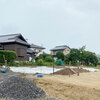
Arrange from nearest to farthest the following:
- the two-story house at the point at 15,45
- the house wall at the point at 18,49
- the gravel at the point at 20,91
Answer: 1. the gravel at the point at 20,91
2. the two-story house at the point at 15,45
3. the house wall at the point at 18,49

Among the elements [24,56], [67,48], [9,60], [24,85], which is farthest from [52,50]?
[24,85]

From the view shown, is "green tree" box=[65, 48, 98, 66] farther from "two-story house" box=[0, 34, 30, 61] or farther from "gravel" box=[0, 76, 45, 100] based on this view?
"gravel" box=[0, 76, 45, 100]

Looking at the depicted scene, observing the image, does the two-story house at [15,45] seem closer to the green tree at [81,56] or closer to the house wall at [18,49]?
the house wall at [18,49]

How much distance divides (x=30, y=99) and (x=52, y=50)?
31.7 meters

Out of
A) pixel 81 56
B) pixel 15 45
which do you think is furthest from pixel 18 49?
pixel 81 56

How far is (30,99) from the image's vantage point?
378 centimetres

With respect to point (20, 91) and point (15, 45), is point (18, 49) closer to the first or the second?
point (15, 45)

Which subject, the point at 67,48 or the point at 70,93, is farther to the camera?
the point at 67,48

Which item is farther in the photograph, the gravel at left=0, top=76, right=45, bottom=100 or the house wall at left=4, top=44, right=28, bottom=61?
the house wall at left=4, top=44, right=28, bottom=61

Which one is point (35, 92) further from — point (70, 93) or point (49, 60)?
point (49, 60)

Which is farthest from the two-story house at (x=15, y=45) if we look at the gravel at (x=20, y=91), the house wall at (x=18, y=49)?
the gravel at (x=20, y=91)

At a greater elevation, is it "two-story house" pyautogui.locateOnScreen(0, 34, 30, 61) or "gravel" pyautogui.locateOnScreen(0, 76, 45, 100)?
"two-story house" pyautogui.locateOnScreen(0, 34, 30, 61)

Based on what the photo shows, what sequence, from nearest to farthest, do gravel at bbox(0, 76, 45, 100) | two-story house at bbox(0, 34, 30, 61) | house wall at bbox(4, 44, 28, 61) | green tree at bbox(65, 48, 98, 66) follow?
gravel at bbox(0, 76, 45, 100)
two-story house at bbox(0, 34, 30, 61)
house wall at bbox(4, 44, 28, 61)
green tree at bbox(65, 48, 98, 66)

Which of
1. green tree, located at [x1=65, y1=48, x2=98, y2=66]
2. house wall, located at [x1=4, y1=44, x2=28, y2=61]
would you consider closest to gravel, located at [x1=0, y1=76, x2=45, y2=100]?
house wall, located at [x1=4, y1=44, x2=28, y2=61]
